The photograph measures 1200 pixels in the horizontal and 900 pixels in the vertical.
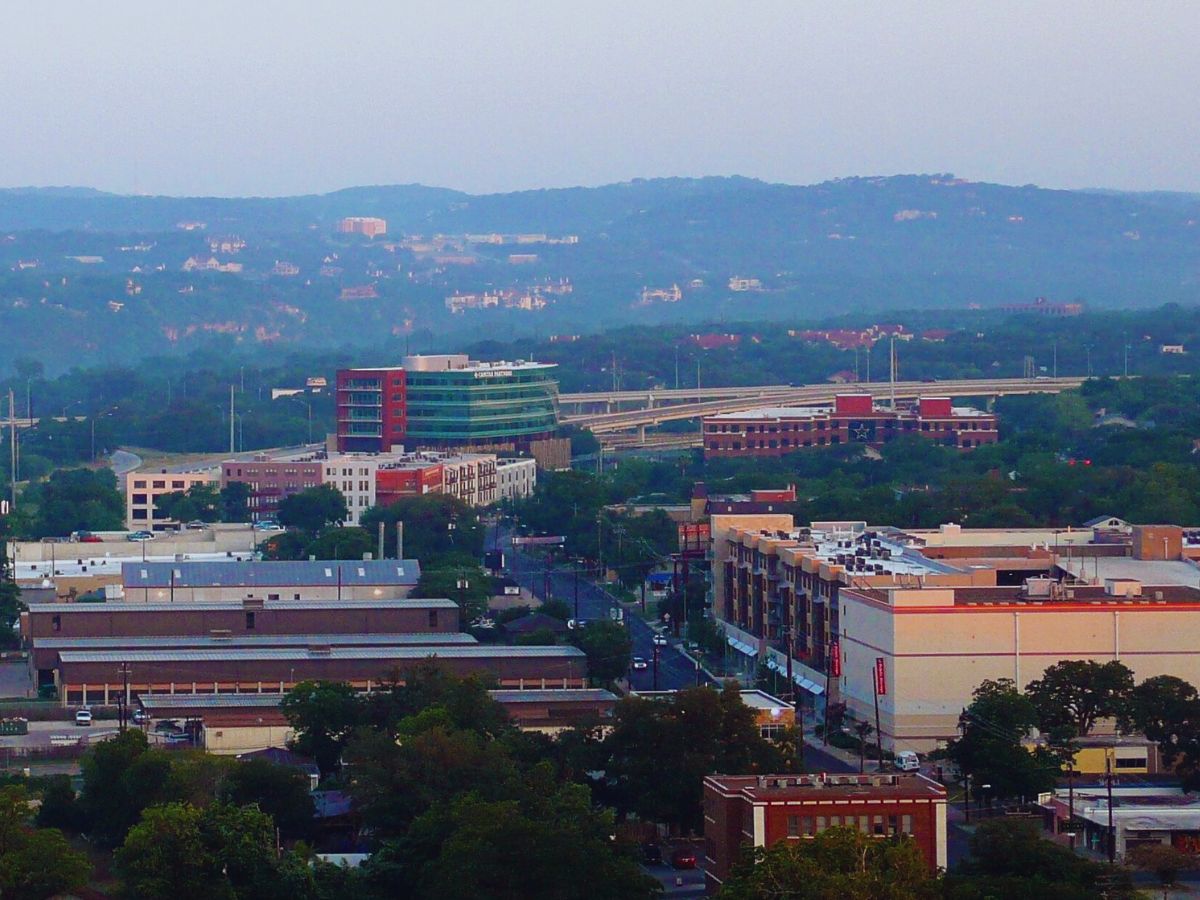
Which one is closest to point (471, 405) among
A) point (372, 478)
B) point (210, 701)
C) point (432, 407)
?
point (432, 407)

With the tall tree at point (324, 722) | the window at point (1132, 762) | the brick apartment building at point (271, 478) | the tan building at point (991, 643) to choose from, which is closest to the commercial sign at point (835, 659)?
the tan building at point (991, 643)

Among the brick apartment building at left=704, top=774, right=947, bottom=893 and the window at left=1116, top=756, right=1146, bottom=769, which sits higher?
the brick apartment building at left=704, top=774, right=947, bottom=893

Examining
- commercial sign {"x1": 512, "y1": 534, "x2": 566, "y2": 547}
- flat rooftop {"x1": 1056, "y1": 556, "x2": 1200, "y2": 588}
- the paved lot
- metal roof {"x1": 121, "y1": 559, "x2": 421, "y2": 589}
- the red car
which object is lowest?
commercial sign {"x1": 512, "y1": 534, "x2": 566, "y2": 547}

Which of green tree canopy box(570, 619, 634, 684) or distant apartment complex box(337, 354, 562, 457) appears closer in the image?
green tree canopy box(570, 619, 634, 684)

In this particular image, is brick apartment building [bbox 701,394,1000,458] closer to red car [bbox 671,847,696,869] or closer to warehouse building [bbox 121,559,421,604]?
warehouse building [bbox 121,559,421,604]

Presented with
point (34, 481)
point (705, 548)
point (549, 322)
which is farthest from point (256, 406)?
point (549, 322)

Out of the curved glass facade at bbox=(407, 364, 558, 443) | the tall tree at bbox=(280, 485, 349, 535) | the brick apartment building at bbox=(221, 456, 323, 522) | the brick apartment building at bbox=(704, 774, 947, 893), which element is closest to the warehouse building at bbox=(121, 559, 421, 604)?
the tall tree at bbox=(280, 485, 349, 535)

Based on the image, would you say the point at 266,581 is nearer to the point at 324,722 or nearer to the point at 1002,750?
the point at 324,722

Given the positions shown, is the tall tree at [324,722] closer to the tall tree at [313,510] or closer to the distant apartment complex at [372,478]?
the tall tree at [313,510]
